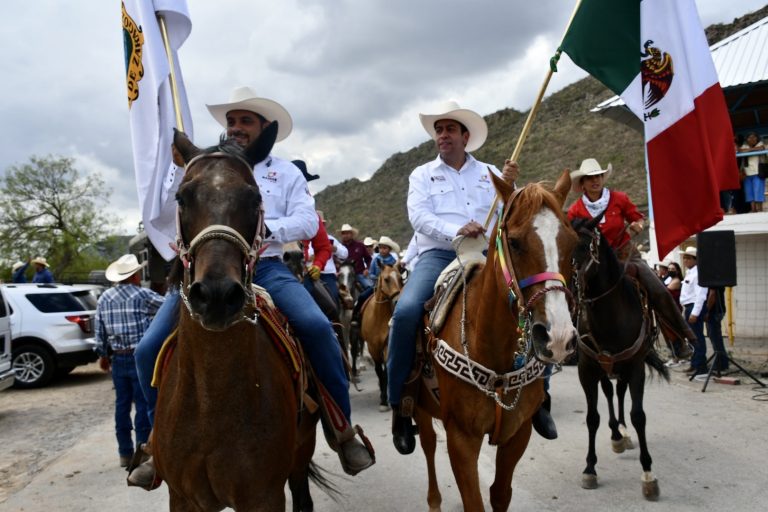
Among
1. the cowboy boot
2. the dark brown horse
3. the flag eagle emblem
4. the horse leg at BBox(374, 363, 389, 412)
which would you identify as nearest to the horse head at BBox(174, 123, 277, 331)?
the flag eagle emblem

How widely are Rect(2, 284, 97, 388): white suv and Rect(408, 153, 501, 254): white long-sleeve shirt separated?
32.0 ft

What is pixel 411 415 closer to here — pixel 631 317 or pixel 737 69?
pixel 631 317

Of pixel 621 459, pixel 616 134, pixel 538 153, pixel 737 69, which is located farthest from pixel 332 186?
pixel 621 459

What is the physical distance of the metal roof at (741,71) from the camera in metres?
15.1

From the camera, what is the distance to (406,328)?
4.49 metres

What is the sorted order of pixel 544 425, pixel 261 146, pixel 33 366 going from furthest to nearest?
pixel 33 366 < pixel 544 425 < pixel 261 146

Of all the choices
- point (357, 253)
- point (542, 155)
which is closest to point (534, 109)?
point (357, 253)

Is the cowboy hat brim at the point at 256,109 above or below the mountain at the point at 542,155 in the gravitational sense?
below

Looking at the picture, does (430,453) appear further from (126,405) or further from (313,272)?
(126,405)

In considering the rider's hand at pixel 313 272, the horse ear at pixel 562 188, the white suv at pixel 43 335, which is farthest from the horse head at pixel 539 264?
the white suv at pixel 43 335

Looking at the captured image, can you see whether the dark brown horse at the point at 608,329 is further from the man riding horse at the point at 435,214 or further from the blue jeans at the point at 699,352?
the blue jeans at the point at 699,352

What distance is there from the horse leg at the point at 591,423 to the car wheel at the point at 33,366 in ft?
34.6

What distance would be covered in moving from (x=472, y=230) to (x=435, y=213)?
2.52 ft

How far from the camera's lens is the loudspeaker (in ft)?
32.3
